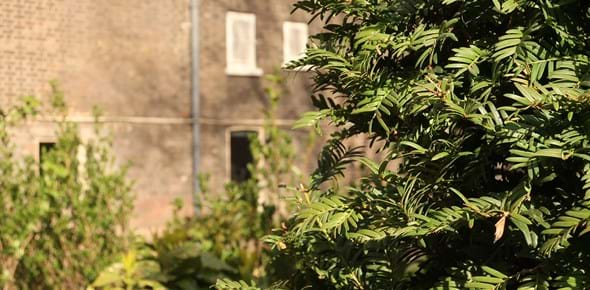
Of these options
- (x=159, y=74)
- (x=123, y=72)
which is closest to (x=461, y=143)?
(x=123, y=72)

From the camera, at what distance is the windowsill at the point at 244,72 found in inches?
699

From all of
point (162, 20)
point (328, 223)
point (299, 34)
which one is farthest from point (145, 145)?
point (328, 223)

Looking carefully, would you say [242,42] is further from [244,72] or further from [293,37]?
[293,37]

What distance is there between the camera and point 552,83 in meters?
3.11

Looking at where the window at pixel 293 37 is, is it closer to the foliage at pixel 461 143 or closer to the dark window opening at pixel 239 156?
the dark window opening at pixel 239 156

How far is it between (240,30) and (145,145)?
325 centimetres

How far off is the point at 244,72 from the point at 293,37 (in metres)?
1.52

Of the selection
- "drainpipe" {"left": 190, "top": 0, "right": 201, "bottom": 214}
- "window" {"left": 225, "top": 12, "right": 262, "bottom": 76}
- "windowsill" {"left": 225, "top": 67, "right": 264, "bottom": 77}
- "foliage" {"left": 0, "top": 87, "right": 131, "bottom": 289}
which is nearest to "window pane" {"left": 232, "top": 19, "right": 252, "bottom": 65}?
"window" {"left": 225, "top": 12, "right": 262, "bottom": 76}

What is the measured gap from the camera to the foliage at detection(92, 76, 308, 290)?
26.7ft

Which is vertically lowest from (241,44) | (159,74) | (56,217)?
(56,217)

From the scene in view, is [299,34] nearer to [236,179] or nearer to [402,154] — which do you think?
[236,179]

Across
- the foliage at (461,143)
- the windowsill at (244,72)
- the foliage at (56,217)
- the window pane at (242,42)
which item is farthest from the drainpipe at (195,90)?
the foliage at (461,143)

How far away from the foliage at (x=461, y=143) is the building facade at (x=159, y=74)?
10.5 meters

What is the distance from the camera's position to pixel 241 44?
709 inches
